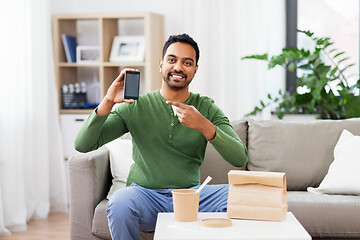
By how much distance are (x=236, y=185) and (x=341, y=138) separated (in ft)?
3.96

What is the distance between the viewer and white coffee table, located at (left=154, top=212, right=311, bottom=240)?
5.02ft

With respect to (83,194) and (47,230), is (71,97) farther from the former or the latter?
(83,194)

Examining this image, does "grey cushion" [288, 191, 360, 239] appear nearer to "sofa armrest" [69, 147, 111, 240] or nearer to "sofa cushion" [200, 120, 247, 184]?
"sofa cushion" [200, 120, 247, 184]

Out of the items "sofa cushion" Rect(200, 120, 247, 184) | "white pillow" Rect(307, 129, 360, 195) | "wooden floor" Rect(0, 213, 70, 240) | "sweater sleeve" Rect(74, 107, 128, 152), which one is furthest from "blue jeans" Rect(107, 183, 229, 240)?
"wooden floor" Rect(0, 213, 70, 240)

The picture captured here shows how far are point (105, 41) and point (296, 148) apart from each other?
188 centimetres

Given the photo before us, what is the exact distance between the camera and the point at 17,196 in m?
3.51

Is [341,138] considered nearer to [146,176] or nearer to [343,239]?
[343,239]

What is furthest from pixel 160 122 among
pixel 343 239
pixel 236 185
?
pixel 343 239

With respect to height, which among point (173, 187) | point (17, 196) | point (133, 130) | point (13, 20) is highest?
point (13, 20)

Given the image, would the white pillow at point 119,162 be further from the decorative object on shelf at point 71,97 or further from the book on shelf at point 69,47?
the book on shelf at point 69,47

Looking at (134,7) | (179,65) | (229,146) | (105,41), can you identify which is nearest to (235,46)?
(134,7)

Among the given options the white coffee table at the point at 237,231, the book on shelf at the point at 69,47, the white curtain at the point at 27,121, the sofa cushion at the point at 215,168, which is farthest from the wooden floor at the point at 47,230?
the white coffee table at the point at 237,231

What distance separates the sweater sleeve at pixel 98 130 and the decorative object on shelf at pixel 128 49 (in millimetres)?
1904

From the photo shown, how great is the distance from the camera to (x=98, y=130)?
2.04 m
